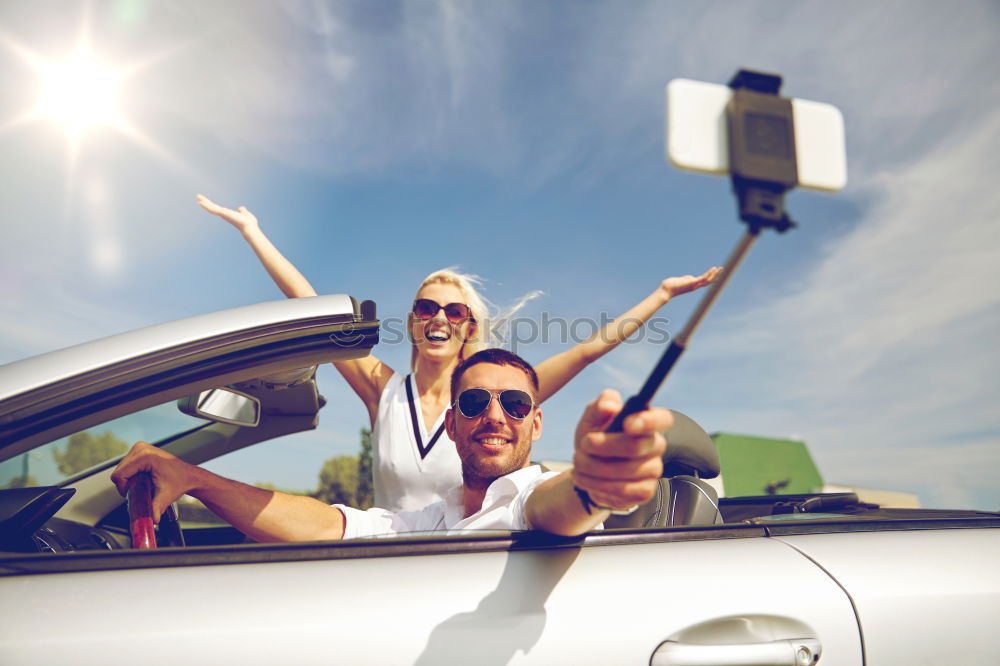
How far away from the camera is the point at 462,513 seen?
2.07 metres

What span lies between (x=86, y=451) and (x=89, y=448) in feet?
0.11

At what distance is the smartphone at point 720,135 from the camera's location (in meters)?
0.82

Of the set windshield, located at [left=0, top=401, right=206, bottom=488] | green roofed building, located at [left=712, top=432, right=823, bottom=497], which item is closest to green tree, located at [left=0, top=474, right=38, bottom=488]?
windshield, located at [left=0, top=401, right=206, bottom=488]

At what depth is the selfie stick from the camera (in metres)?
0.83

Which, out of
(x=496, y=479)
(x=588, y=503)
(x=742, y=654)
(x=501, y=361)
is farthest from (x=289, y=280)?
(x=742, y=654)

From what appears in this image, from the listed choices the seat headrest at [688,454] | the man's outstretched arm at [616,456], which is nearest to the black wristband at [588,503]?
the man's outstretched arm at [616,456]

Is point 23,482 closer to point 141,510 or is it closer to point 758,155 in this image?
point 141,510

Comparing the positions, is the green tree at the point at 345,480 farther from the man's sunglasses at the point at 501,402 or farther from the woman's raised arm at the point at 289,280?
the man's sunglasses at the point at 501,402

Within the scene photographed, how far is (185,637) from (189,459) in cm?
163

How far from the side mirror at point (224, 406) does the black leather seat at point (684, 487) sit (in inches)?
54.2

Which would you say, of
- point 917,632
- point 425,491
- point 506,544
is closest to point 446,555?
point 506,544

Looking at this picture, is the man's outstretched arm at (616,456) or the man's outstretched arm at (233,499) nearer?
the man's outstretched arm at (616,456)

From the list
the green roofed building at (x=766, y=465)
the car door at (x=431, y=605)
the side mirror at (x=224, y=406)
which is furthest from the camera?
the green roofed building at (x=766, y=465)

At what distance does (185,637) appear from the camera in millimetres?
1157
